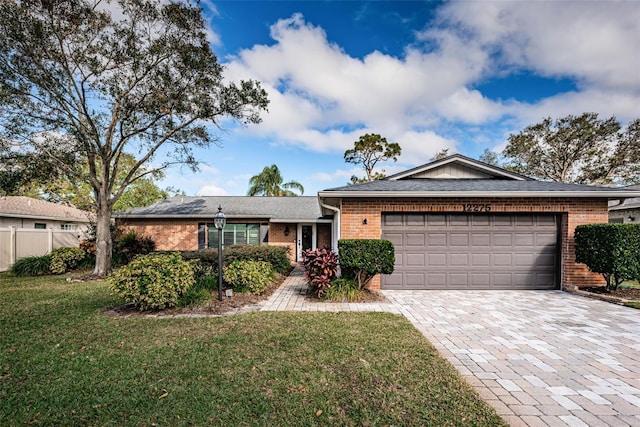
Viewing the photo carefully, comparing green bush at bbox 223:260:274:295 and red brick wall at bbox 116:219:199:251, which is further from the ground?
red brick wall at bbox 116:219:199:251

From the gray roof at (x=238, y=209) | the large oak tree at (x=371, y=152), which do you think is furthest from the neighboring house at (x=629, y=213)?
the large oak tree at (x=371, y=152)

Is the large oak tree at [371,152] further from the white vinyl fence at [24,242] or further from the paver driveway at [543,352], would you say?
the white vinyl fence at [24,242]

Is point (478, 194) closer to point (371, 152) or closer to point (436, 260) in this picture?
point (436, 260)

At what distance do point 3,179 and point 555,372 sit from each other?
16722 mm

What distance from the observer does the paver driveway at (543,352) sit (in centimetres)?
275

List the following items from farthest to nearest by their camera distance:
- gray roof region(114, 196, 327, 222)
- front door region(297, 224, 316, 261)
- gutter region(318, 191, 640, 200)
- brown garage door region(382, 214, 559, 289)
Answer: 1. front door region(297, 224, 316, 261)
2. gray roof region(114, 196, 327, 222)
3. brown garage door region(382, 214, 559, 289)
4. gutter region(318, 191, 640, 200)

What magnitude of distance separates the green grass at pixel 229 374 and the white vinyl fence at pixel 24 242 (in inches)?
360

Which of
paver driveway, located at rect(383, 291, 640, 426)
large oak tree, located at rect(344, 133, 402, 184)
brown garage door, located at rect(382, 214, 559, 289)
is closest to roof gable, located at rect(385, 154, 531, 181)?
brown garage door, located at rect(382, 214, 559, 289)

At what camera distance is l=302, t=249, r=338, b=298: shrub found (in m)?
6.95

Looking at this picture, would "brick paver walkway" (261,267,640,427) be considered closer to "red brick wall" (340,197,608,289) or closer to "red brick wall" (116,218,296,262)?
"red brick wall" (340,197,608,289)

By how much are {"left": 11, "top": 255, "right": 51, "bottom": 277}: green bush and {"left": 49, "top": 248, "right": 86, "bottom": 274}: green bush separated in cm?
26

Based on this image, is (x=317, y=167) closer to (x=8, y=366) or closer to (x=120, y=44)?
(x=120, y=44)

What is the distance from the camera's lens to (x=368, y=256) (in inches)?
274

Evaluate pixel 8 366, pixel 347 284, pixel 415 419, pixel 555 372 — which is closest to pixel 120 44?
pixel 8 366
